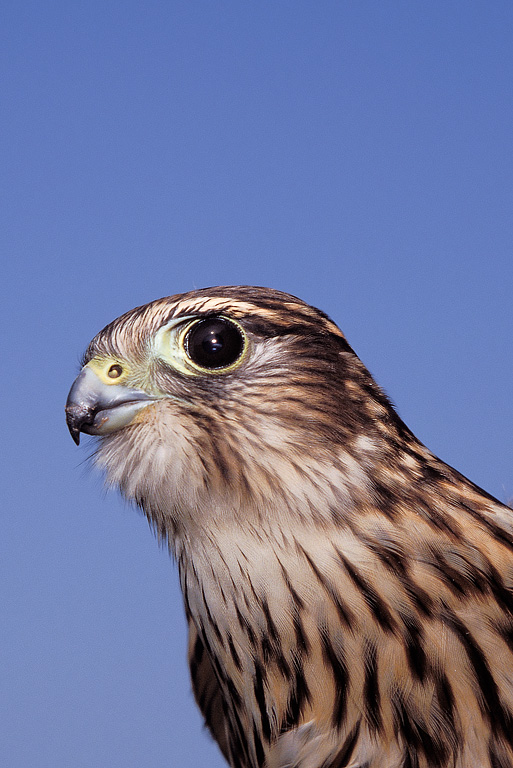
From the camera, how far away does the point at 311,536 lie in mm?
2398

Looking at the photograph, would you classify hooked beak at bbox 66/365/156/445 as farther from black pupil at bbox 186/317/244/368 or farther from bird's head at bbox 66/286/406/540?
black pupil at bbox 186/317/244/368

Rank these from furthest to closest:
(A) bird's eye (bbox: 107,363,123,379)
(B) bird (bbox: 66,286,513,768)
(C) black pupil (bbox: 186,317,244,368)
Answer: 1. (A) bird's eye (bbox: 107,363,123,379)
2. (C) black pupil (bbox: 186,317,244,368)
3. (B) bird (bbox: 66,286,513,768)

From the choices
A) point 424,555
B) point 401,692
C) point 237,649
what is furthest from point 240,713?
point 424,555

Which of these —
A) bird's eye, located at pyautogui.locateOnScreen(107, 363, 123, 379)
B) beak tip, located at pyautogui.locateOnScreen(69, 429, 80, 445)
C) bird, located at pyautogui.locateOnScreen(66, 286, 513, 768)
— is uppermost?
bird's eye, located at pyautogui.locateOnScreen(107, 363, 123, 379)

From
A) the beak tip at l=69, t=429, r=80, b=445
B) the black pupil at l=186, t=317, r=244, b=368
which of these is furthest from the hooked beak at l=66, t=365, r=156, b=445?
the black pupil at l=186, t=317, r=244, b=368

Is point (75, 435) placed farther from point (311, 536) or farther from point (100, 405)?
point (311, 536)

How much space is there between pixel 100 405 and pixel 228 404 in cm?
43

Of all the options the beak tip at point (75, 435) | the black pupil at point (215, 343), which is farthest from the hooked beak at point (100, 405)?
the black pupil at point (215, 343)

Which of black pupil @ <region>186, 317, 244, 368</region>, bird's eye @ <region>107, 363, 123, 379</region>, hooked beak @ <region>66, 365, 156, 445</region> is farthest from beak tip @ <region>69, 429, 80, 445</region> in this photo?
black pupil @ <region>186, 317, 244, 368</region>

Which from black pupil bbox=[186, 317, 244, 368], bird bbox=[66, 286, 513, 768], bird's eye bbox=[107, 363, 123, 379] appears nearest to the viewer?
bird bbox=[66, 286, 513, 768]

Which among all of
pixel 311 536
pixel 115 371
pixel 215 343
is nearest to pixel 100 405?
pixel 115 371

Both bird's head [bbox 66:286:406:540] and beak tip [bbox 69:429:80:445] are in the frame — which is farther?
beak tip [bbox 69:429:80:445]

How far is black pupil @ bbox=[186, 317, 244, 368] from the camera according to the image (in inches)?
98.7

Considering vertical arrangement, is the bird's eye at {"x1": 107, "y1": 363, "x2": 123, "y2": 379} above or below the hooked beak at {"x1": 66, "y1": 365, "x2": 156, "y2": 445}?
above
